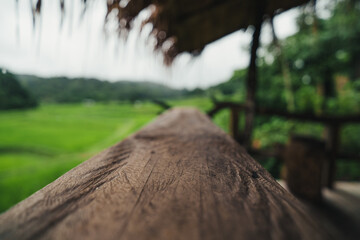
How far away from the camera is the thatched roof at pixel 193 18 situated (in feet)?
3.92

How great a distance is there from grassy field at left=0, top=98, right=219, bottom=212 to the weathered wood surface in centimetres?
420

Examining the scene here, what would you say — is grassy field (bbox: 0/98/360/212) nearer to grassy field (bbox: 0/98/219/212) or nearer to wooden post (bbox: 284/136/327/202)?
grassy field (bbox: 0/98/219/212)

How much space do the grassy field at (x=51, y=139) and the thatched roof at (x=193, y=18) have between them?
2791 millimetres

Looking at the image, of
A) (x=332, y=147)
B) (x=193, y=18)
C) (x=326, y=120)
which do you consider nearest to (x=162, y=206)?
(x=193, y=18)

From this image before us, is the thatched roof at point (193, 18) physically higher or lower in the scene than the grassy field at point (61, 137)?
higher

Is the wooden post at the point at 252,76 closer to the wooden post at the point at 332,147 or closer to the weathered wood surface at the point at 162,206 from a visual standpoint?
the weathered wood surface at the point at 162,206

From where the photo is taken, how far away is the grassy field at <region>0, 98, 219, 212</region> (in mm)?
6797

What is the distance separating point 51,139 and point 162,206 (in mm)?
18105

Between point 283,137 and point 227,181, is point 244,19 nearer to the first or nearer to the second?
point 227,181

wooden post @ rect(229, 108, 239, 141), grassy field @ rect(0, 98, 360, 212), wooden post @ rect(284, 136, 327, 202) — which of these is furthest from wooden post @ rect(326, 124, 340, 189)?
wooden post @ rect(229, 108, 239, 141)

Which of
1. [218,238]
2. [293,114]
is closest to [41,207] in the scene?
[218,238]

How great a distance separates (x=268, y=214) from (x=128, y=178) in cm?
28

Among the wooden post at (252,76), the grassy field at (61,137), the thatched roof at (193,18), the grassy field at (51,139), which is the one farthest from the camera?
the grassy field at (51,139)

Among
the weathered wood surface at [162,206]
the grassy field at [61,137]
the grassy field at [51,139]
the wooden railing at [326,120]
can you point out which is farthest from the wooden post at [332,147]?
the weathered wood surface at [162,206]
